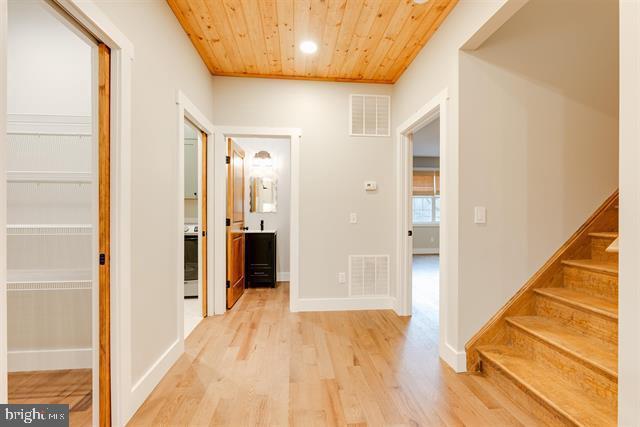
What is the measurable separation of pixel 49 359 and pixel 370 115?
3569 millimetres

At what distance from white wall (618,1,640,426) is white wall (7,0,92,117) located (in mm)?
2903

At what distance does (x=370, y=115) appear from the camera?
11.8 ft

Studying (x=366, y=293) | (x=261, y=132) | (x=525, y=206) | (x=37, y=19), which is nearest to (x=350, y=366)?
(x=366, y=293)

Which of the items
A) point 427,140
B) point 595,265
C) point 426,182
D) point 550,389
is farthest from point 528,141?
point 426,182

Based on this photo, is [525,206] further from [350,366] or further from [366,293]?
[366,293]

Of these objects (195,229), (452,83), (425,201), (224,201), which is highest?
(452,83)

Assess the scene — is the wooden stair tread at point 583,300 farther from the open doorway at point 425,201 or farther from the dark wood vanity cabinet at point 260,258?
the open doorway at point 425,201

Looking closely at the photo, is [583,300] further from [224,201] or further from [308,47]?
[224,201]

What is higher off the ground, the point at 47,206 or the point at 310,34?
the point at 310,34

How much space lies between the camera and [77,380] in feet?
6.58

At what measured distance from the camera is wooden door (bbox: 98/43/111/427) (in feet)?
5.27

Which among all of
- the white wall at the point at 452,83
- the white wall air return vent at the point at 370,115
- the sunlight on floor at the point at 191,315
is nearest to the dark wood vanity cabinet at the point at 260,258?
the sunlight on floor at the point at 191,315

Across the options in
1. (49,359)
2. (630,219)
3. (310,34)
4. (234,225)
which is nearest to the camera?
(630,219)

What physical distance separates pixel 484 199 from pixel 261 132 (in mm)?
Result: 2384
